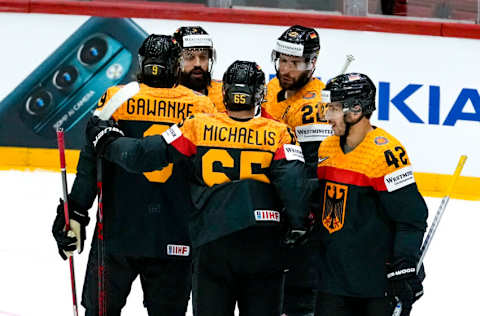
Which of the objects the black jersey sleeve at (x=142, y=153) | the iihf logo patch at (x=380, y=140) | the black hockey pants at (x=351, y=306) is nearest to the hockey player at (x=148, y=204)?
the black jersey sleeve at (x=142, y=153)

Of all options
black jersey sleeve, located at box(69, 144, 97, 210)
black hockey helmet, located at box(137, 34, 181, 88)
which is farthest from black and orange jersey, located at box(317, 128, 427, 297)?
black jersey sleeve, located at box(69, 144, 97, 210)

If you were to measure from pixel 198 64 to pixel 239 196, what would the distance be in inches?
55.3

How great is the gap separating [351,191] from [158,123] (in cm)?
89

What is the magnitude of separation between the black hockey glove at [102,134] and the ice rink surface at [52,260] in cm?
139

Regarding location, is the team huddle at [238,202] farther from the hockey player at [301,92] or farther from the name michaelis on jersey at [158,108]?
the hockey player at [301,92]

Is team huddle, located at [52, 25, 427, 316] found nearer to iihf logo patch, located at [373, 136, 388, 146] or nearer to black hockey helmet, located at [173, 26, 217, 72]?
iihf logo patch, located at [373, 136, 388, 146]

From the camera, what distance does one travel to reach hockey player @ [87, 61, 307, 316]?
164 inches

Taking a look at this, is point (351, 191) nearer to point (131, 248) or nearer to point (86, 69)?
point (131, 248)

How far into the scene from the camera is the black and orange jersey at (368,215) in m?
4.15

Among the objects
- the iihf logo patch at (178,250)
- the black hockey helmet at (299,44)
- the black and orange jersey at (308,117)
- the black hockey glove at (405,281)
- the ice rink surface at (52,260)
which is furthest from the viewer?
the ice rink surface at (52,260)

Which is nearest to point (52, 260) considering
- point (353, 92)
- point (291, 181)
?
point (291, 181)

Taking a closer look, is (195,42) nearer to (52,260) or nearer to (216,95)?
(216,95)

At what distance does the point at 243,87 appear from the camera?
4266 mm

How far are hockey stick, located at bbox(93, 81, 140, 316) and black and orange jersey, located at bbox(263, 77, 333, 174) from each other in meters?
0.78
